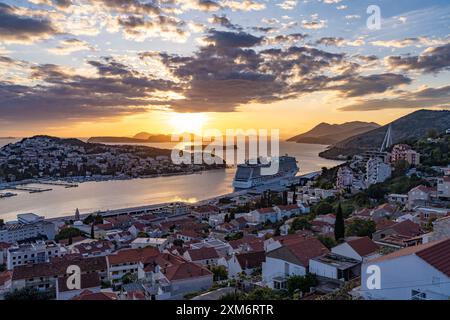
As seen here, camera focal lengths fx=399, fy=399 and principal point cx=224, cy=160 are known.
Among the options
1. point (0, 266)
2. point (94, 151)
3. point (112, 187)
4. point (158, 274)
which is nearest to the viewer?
point (158, 274)

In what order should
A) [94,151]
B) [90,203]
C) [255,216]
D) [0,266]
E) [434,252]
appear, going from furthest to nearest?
[94,151], [90,203], [255,216], [0,266], [434,252]

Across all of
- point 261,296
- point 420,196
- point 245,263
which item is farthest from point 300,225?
point 261,296

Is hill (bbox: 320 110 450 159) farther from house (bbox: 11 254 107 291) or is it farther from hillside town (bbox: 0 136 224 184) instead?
house (bbox: 11 254 107 291)

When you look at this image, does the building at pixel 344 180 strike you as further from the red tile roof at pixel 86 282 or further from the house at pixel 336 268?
the house at pixel 336 268

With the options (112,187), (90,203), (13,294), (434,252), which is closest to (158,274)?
(13,294)

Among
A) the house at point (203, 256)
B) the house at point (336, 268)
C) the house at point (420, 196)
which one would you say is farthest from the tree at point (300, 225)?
the house at point (336, 268)

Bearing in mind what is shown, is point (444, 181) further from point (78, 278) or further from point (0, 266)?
point (0, 266)
